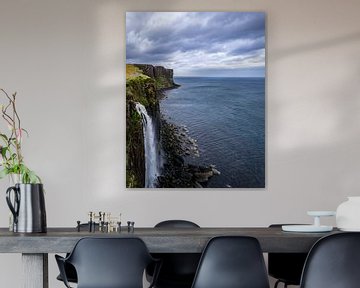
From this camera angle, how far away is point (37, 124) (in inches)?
218

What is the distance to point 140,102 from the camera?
220 inches

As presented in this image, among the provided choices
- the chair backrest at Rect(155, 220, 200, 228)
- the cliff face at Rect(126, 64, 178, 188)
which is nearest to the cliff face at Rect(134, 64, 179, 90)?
the cliff face at Rect(126, 64, 178, 188)

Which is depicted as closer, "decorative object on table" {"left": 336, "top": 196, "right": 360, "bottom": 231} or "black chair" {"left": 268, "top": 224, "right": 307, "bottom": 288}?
"decorative object on table" {"left": 336, "top": 196, "right": 360, "bottom": 231}

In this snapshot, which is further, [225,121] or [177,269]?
[225,121]

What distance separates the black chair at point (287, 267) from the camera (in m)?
4.49

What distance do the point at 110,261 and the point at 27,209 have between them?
1.81ft

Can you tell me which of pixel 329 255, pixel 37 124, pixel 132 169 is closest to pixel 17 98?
pixel 37 124

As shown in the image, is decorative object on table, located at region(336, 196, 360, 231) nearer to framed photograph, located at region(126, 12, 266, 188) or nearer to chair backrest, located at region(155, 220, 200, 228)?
chair backrest, located at region(155, 220, 200, 228)

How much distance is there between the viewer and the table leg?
3.47 m

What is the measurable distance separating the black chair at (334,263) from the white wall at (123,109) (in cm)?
219

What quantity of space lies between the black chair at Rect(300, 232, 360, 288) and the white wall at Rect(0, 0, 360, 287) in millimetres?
2190

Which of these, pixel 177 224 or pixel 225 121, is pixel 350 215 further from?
pixel 225 121

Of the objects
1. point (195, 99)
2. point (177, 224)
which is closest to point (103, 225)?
point (177, 224)

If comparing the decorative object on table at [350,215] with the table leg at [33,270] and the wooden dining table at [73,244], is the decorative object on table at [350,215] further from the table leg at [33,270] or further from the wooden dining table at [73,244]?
the table leg at [33,270]
